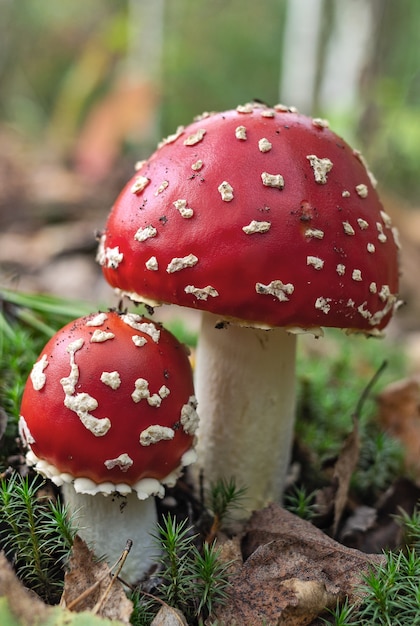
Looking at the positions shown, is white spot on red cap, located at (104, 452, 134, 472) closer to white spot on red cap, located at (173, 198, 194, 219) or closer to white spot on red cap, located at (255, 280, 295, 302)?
white spot on red cap, located at (255, 280, 295, 302)

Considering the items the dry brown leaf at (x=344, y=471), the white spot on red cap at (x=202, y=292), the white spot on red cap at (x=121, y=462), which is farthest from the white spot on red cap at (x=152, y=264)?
the dry brown leaf at (x=344, y=471)

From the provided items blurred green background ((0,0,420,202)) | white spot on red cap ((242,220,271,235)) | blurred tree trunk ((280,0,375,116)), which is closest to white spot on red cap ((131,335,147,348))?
white spot on red cap ((242,220,271,235))

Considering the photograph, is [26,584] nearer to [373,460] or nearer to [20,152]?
[373,460]

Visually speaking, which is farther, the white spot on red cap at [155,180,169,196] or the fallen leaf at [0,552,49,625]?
the white spot on red cap at [155,180,169,196]

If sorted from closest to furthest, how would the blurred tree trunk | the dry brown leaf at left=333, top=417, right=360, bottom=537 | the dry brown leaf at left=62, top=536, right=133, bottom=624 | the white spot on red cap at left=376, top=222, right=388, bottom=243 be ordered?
the dry brown leaf at left=62, top=536, right=133, bottom=624
the white spot on red cap at left=376, top=222, right=388, bottom=243
the dry brown leaf at left=333, top=417, right=360, bottom=537
the blurred tree trunk

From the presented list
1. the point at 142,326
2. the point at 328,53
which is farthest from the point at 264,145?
the point at 328,53

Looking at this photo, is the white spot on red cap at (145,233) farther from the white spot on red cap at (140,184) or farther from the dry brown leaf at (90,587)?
the dry brown leaf at (90,587)
